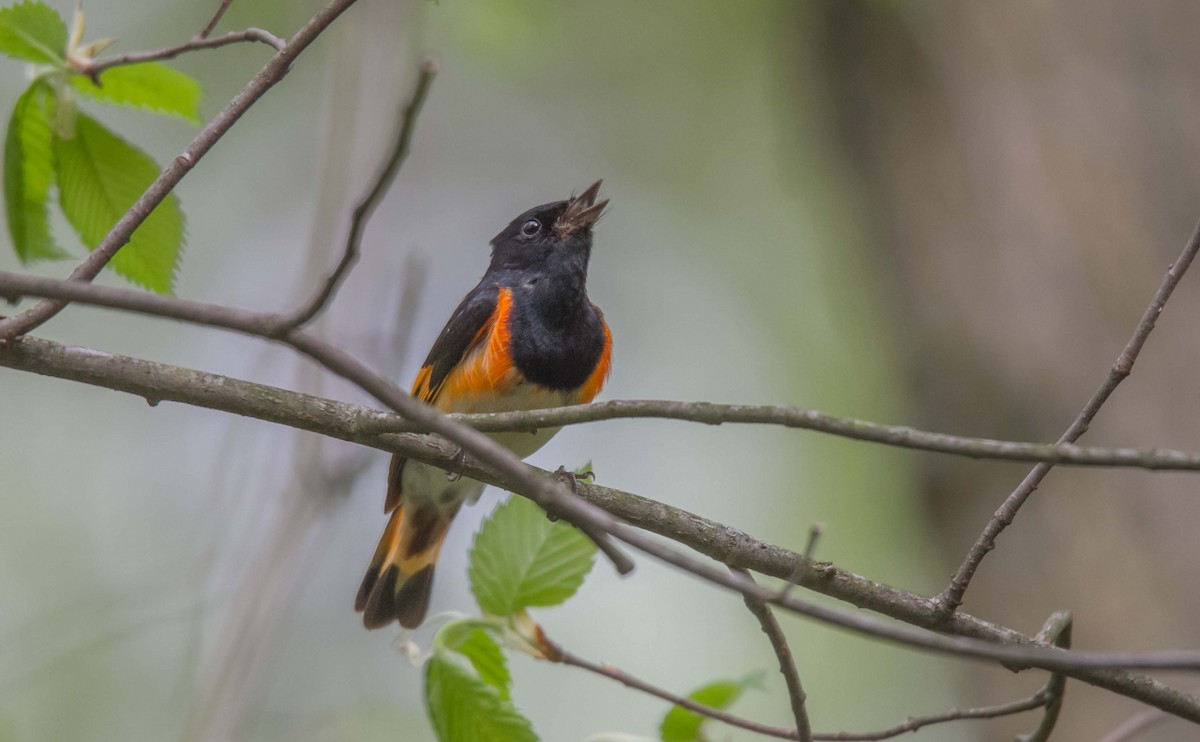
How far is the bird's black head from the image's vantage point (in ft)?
12.9

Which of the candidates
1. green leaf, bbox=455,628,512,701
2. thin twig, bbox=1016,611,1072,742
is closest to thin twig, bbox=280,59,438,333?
green leaf, bbox=455,628,512,701

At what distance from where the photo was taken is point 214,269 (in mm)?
8461

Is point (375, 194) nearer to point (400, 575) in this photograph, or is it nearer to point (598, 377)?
point (598, 377)

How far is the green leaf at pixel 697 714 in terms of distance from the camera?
74.4 inches

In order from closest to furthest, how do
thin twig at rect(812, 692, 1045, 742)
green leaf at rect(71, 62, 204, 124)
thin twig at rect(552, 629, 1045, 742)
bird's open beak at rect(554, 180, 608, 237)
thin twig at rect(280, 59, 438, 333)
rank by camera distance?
thin twig at rect(280, 59, 438, 333), thin twig at rect(552, 629, 1045, 742), thin twig at rect(812, 692, 1045, 742), green leaf at rect(71, 62, 204, 124), bird's open beak at rect(554, 180, 608, 237)

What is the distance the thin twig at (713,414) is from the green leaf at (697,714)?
0.62 meters

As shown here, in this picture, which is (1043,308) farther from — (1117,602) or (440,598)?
(440,598)

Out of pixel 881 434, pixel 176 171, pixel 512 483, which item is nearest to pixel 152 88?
pixel 176 171

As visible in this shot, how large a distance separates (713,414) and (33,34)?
1.39m

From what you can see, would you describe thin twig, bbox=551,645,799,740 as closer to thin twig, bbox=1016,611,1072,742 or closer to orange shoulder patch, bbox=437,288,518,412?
thin twig, bbox=1016,611,1072,742

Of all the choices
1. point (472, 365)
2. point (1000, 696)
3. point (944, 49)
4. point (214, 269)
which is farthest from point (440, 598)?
point (214, 269)

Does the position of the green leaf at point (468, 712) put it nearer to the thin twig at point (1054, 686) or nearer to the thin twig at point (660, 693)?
the thin twig at point (660, 693)

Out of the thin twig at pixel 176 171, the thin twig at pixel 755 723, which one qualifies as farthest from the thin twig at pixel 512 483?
the thin twig at pixel 755 723

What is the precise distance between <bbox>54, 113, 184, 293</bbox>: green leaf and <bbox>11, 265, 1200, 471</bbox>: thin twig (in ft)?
2.29
